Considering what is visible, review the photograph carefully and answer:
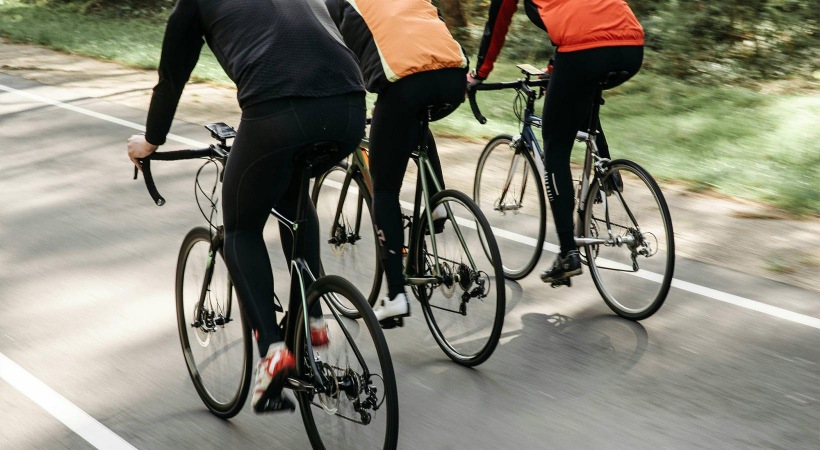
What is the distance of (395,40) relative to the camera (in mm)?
4359

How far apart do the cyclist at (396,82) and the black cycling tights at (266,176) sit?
2.68 ft

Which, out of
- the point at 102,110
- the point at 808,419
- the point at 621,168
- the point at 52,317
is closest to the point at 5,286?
the point at 52,317

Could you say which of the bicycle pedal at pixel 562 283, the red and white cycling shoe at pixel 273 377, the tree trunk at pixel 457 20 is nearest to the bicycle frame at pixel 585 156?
the bicycle pedal at pixel 562 283

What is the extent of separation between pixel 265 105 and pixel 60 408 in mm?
2011

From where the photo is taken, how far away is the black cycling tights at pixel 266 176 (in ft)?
11.2

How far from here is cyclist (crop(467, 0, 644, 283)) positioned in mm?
4973

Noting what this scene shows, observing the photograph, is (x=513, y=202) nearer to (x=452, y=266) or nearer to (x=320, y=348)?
(x=452, y=266)

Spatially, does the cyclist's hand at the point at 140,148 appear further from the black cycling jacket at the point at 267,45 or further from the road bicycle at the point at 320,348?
the black cycling jacket at the point at 267,45

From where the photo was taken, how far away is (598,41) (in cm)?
496

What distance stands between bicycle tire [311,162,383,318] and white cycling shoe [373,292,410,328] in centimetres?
65

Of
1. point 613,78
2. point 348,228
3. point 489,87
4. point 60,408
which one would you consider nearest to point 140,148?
point 60,408

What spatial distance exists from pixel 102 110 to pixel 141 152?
8123 mm

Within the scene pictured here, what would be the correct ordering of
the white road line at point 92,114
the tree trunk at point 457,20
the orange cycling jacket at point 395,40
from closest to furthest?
the orange cycling jacket at point 395,40 < the white road line at point 92,114 < the tree trunk at point 457,20

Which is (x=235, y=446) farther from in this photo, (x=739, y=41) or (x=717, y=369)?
(x=739, y=41)
